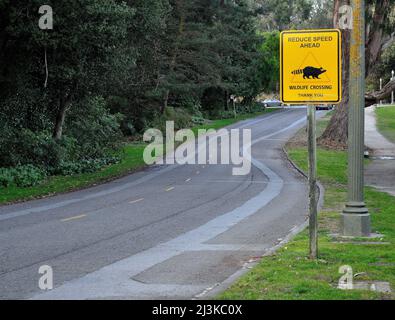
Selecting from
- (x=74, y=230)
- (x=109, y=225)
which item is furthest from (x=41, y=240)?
(x=109, y=225)

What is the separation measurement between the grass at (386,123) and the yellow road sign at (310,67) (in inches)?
1624

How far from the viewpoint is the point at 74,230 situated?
13.9 meters

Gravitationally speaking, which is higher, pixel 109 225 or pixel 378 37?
pixel 378 37

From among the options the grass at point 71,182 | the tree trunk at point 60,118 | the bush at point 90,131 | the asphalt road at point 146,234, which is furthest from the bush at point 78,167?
the asphalt road at point 146,234

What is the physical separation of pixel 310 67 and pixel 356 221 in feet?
12.9

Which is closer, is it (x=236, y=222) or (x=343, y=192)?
(x=236, y=222)

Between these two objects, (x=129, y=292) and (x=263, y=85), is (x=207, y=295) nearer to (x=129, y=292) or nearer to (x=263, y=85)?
(x=129, y=292)

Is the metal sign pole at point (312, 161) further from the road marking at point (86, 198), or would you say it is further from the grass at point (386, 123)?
the grass at point (386, 123)

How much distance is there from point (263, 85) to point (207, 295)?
3387 inches

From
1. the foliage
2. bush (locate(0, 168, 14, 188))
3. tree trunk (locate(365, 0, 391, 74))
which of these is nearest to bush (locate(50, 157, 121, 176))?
the foliage

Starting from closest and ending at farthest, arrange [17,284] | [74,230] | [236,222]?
1. [17,284]
2. [74,230]
3. [236,222]

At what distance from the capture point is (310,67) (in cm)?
946

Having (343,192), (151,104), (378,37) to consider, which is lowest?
(343,192)

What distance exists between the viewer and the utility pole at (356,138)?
40.2ft
